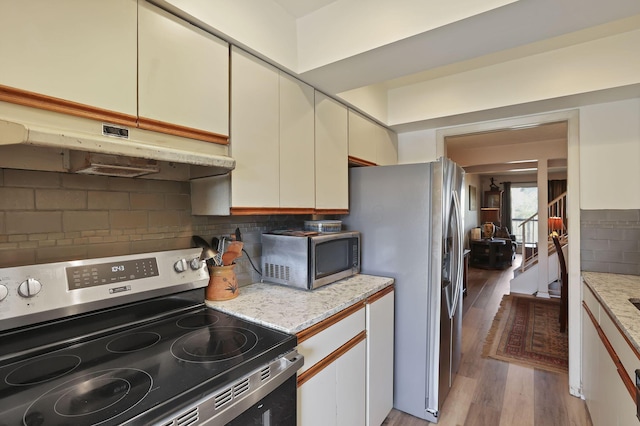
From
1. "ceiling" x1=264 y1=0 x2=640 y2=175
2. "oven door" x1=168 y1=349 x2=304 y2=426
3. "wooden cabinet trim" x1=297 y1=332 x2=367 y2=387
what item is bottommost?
"wooden cabinet trim" x1=297 y1=332 x2=367 y2=387

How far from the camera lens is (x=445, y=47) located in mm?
1452

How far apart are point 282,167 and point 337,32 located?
723mm

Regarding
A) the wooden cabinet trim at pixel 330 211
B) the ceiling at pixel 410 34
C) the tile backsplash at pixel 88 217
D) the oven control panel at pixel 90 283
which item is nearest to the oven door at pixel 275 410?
the oven control panel at pixel 90 283

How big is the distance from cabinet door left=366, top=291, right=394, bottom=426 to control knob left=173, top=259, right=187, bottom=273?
982 millimetres

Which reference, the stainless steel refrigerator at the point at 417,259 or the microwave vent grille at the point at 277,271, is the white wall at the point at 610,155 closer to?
the stainless steel refrigerator at the point at 417,259

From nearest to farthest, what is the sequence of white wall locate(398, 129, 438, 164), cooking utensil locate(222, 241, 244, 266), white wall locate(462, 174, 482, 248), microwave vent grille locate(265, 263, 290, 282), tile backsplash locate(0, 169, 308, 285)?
tile backsplash locate(0, 169, 308, 285)
cooking utensil locate(222, 241, 244, 266)
microwave vent grille locate(265, 263, 290, 282)
white wall locate(398, 129, 438, 164)
white wall locate(462, 174, 482, 248)

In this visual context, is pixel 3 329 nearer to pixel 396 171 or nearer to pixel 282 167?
pixel 282 167

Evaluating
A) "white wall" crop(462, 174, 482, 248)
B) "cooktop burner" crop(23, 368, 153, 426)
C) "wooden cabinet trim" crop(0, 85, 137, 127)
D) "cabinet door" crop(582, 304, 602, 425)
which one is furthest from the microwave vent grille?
"white wall" crop(462, 174, 482, 248)

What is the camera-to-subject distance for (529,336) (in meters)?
3.28

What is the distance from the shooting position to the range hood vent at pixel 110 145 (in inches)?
31.2

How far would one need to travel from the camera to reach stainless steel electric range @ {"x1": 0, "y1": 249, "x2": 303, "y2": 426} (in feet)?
2.51

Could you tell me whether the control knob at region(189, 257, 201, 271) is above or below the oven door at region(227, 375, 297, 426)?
above

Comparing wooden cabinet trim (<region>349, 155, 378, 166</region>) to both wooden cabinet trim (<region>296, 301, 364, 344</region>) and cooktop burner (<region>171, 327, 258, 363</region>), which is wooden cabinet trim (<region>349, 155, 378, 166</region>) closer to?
wooden cabinet trim (<region>296, 301, 364, 344</region>)

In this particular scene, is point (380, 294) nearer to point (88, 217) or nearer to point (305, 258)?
point (305, 258)
